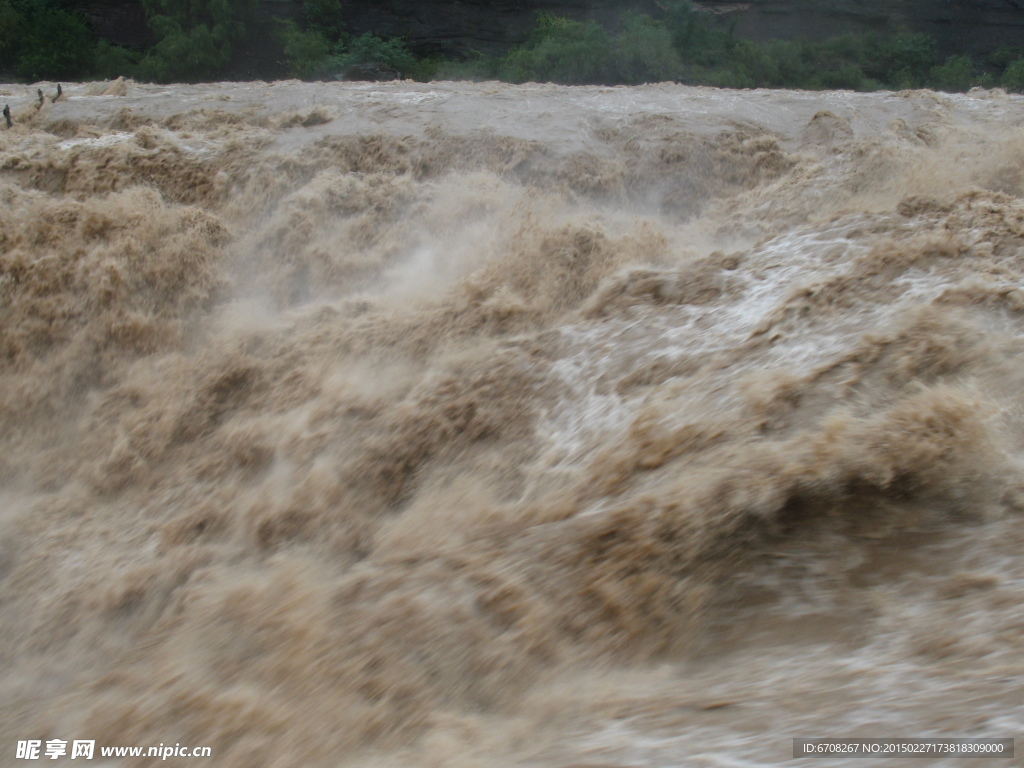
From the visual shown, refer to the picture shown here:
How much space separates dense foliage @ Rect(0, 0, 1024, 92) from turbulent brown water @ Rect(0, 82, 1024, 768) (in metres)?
9.53

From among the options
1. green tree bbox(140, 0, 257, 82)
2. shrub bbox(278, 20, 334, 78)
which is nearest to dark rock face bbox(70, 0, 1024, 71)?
shrub bbox(278, 20, 334, 78)

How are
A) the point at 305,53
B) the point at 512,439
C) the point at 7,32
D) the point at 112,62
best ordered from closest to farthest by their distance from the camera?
the point at 512,439, the point at 7,32, the point at 305,53, the point at 112,62

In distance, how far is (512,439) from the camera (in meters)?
3.65

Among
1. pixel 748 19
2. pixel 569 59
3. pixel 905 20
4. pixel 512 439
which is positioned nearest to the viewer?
pixel 512 439

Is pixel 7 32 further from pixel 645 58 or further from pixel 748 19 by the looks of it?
pixel 748 19

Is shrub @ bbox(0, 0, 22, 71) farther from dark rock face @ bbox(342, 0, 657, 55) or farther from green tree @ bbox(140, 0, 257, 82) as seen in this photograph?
dark rock face @ bbox(342, 0, 657, 55)

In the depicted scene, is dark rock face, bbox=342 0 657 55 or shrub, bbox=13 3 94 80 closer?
shrub, bbox=13 3 94 80

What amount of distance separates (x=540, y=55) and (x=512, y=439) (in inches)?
552

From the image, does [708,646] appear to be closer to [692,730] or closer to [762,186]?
[692,730]

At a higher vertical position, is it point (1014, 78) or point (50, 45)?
point (50, 45)

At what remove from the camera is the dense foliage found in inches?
619

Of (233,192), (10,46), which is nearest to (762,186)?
(233,192)

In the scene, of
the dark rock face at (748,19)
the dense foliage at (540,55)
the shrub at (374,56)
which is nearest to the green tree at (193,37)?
the dense foliage at (540,55)

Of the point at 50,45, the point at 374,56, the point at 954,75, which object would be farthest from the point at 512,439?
the point at 50,45
